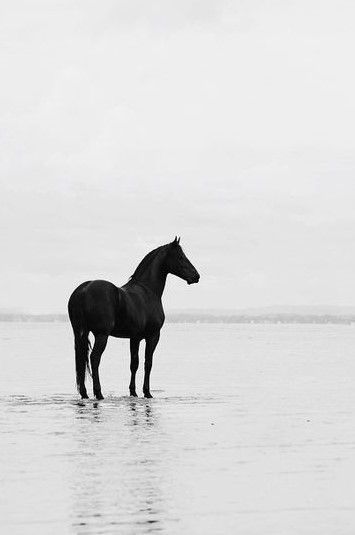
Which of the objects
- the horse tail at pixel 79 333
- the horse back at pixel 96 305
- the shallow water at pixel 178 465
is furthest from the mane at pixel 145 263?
the shallow water at pixel 178 465

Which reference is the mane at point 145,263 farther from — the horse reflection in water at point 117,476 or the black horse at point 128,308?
the horse reflection in water at point 117,476

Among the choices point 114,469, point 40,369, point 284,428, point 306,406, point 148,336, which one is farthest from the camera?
point 40,369

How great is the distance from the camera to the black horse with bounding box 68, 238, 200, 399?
53.9 feet

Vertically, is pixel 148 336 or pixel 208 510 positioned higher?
pixel 148 336

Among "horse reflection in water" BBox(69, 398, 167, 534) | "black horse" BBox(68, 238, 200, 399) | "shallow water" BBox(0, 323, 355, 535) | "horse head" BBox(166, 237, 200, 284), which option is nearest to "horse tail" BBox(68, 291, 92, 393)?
"black horse" BBox(68, 238, 200, 399)

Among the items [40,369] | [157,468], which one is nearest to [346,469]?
[157,468]

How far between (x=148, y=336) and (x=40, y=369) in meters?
13.2

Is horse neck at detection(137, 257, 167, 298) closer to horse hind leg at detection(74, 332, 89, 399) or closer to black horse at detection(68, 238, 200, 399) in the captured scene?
black horse at detection(68, 238, 200, 399)

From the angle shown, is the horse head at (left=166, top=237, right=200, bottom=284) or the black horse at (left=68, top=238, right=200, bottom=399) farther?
the horse head at (left=166, top=237, right=200, bottom=284)

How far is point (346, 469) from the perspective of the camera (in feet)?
30.1

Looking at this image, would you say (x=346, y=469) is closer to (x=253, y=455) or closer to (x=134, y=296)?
(x=253, y=455)

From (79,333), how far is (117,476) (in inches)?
320

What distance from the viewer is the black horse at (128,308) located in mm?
16422

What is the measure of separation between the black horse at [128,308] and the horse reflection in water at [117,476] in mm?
2601
